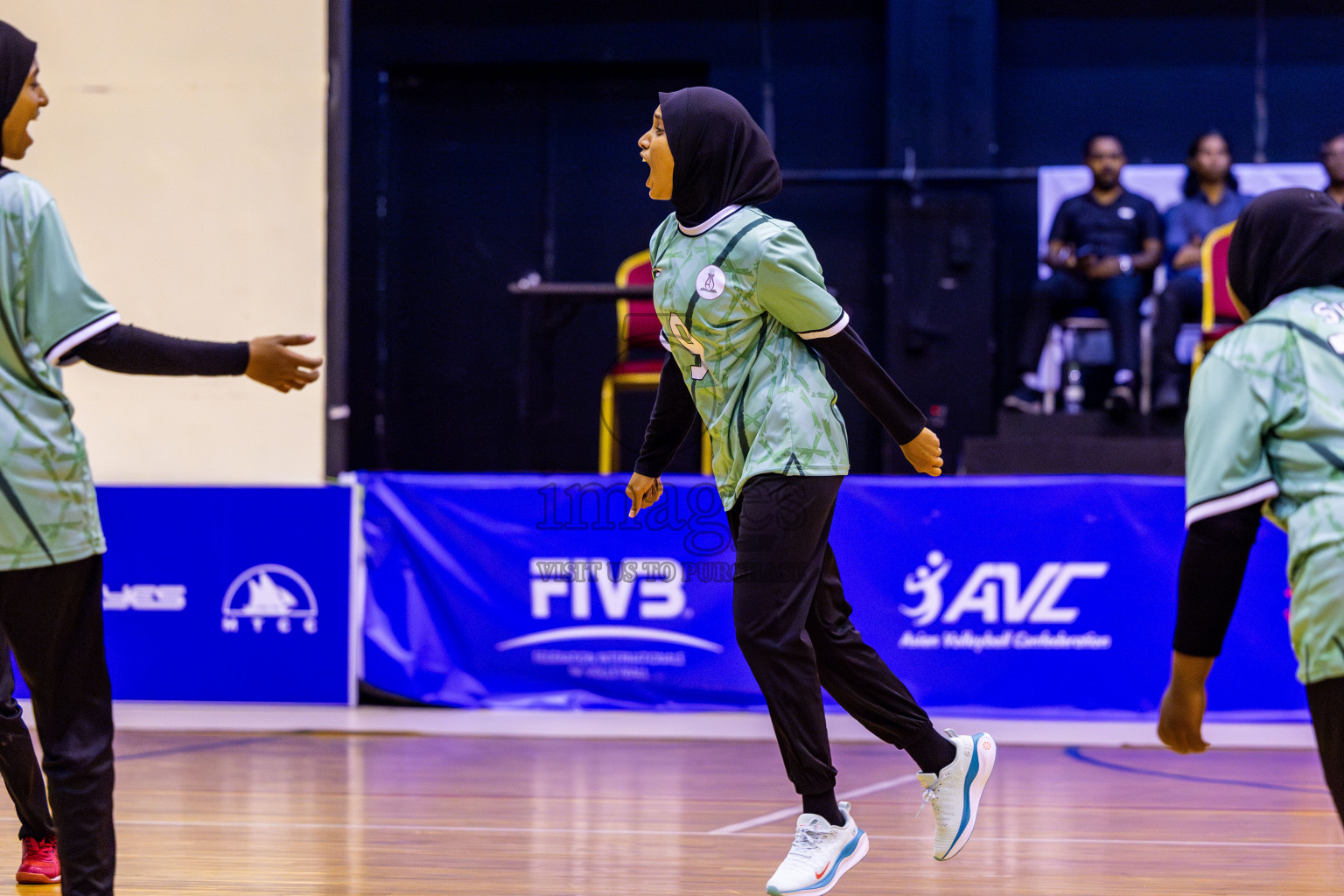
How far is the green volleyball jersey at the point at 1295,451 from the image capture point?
1.84 meters

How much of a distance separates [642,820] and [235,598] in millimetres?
2639

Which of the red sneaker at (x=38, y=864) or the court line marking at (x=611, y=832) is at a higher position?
the red sneaker at (x=38, y=864)

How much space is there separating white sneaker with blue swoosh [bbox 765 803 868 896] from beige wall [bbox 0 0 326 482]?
161 inches

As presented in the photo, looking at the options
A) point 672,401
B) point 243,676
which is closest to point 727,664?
point 243,676

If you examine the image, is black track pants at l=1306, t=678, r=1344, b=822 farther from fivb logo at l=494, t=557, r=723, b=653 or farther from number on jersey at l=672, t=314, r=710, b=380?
fivb logo at l=494, t=557, r=723, b=653

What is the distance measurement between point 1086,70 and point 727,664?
6.11m

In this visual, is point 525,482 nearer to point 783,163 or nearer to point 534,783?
point 534,783

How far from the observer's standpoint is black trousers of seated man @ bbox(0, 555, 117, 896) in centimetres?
227

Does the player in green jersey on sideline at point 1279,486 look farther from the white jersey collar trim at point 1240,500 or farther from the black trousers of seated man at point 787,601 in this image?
the black trousers of seated man at point 787,601

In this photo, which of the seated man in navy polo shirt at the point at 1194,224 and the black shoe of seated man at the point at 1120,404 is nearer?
the black shoe of seated man at the point at 1120,404

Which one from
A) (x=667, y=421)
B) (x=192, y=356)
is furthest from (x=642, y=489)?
(x=192, y=356)

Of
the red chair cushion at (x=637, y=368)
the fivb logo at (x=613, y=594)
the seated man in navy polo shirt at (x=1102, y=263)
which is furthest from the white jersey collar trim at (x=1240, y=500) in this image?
the red chair cushion at (x=637, y=368)

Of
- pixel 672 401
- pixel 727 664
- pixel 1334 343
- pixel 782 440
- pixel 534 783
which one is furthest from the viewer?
pixel 727 664

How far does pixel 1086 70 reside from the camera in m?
9.62
